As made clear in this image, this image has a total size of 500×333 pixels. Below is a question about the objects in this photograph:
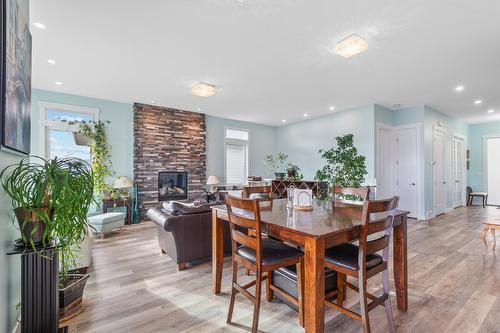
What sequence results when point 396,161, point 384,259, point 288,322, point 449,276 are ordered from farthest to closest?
point 396,161 → point 449,276 → point 288,322 → point 384,259

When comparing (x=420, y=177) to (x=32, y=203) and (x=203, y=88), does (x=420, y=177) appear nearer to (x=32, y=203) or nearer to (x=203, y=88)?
(x=203, y=88)

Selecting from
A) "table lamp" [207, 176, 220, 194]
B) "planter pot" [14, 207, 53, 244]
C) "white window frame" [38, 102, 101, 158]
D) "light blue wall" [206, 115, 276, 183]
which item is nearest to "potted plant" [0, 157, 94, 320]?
"planter pot" [14, 207, 53, 244]

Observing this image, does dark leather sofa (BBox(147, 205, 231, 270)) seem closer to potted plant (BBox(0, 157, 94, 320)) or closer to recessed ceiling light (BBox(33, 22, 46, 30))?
potted plant (BBox(0, 157, 94, 320))

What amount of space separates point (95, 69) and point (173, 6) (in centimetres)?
229

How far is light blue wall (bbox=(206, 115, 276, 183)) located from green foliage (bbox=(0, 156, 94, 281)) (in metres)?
5.55

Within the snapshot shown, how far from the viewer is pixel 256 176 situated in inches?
322

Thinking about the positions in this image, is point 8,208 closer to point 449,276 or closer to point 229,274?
point 229,274

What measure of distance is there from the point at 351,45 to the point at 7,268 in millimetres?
3634

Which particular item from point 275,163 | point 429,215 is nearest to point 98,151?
point 275,163

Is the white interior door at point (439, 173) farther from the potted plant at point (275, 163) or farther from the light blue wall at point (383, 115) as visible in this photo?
the potted plant at point (275, 163)

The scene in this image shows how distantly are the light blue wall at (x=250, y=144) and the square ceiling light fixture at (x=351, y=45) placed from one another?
4.84 metres

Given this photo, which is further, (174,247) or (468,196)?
(468,196)

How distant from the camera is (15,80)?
153 centimetres

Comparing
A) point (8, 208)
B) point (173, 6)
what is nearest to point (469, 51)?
point (173, 6)
